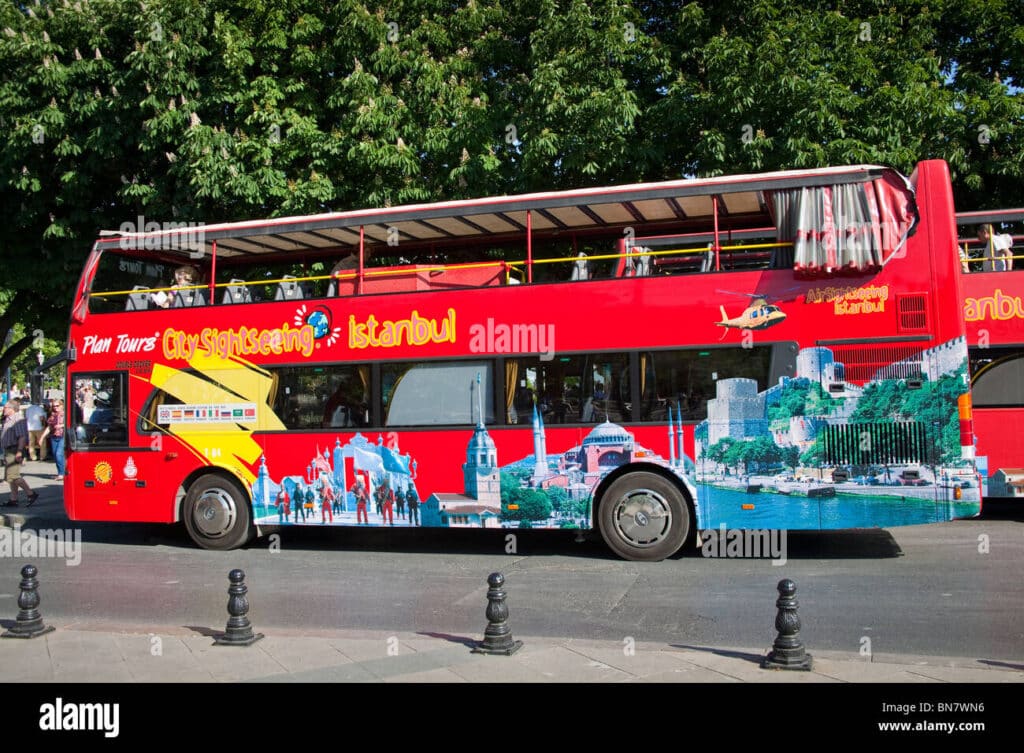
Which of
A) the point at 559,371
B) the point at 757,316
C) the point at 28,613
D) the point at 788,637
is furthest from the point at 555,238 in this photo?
the point at 28,613

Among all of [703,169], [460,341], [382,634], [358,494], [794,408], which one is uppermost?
[703,169]

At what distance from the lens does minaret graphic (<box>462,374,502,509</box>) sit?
1041 centimetres

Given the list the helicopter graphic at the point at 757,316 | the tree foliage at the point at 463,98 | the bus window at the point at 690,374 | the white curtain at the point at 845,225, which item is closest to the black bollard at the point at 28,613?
the bus window at the point at 690,374

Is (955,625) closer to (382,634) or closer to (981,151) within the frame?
(382,634)

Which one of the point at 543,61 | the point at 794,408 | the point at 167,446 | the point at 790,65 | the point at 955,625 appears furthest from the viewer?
the point at 543,61

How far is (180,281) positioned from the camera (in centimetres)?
1284

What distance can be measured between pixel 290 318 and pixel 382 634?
5.50 meters

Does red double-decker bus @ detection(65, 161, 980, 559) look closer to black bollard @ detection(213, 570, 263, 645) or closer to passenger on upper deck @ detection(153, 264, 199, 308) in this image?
passenger on upper deck @ detection(153, 264, 199, 308)

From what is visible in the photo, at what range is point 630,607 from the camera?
7879 millimetres

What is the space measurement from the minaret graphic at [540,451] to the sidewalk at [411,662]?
3462 millimetres

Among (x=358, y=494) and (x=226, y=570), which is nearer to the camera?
(x=226, y=570)

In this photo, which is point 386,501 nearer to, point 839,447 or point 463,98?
point 839,447

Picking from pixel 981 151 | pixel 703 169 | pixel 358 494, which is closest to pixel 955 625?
pixel 358 494

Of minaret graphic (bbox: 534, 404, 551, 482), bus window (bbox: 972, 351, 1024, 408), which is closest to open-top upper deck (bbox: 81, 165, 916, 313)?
minaret graphic (bbox: 534, 404, 551, 482)
